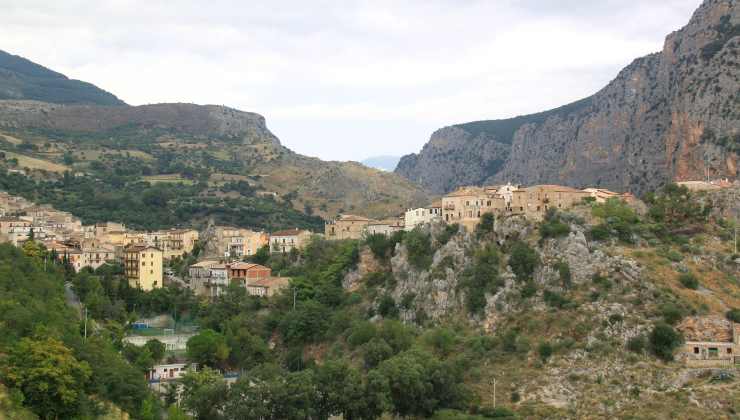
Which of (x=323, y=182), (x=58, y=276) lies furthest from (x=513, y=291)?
(x=323, y=182)

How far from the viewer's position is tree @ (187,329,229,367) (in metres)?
63.9

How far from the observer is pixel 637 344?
56312 millimetres

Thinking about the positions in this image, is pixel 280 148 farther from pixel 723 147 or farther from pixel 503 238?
pixel 503 238

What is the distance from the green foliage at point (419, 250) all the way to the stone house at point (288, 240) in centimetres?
1935

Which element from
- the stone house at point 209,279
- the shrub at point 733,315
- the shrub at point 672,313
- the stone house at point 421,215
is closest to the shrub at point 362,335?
the stone house at point 421,215

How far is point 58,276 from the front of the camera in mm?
69188

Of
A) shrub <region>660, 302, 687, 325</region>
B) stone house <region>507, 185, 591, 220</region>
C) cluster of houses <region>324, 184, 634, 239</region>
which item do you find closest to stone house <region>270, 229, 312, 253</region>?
cluster of houses <region>324, 184, 634, 239</region>

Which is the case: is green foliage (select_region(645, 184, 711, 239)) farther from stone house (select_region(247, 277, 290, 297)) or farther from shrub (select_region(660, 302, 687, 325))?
stone house (select_region(247, 277, 290, 297))

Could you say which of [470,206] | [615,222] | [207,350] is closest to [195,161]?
[470,206]

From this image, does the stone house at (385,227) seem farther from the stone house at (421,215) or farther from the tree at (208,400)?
the tree at (208,400)

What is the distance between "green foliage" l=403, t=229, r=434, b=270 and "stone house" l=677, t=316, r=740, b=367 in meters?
21.2

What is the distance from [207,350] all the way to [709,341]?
106 feet

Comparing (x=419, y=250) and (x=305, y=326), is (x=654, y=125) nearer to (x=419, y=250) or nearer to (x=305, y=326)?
(x=419, y=250)

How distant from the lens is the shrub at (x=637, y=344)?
184ft
